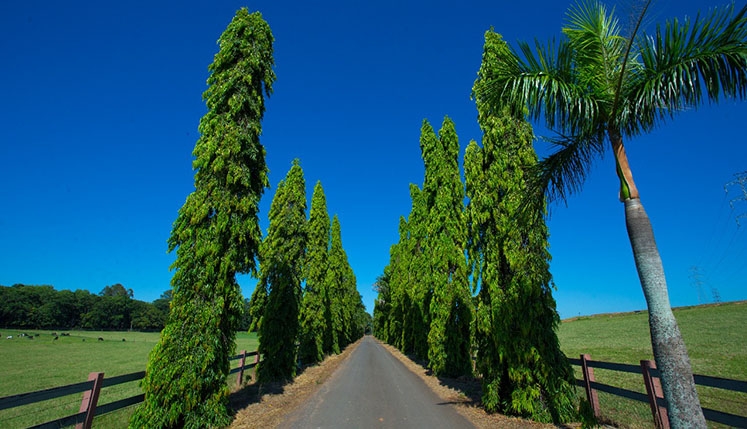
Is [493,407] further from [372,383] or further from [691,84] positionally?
[691,84]

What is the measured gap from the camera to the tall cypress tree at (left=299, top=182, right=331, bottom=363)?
19.1m

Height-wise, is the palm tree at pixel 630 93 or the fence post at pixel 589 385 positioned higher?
the palm tree at pixel 630 93

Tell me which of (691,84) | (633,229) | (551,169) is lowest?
(633,229)

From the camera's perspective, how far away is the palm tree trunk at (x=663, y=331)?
3.03 metres

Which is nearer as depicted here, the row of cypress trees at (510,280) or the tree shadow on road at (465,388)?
the row of cypress trees at (510,280)

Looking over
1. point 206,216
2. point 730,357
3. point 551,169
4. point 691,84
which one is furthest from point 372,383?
point 730,357

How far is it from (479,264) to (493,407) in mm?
3413

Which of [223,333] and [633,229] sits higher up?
[633,229]

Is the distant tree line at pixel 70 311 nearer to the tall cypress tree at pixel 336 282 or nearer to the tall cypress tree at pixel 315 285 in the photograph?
the tall cypress tree at pixel 336 282

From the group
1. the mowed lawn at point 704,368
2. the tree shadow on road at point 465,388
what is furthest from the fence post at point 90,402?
the mowed lawn at point 704,368

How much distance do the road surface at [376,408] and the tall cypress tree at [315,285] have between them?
6.90 meters

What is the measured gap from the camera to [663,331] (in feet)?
10.6

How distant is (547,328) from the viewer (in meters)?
7.07

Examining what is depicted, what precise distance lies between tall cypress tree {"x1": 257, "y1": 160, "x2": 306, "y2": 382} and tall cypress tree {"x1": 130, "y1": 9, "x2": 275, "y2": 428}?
155 inches
